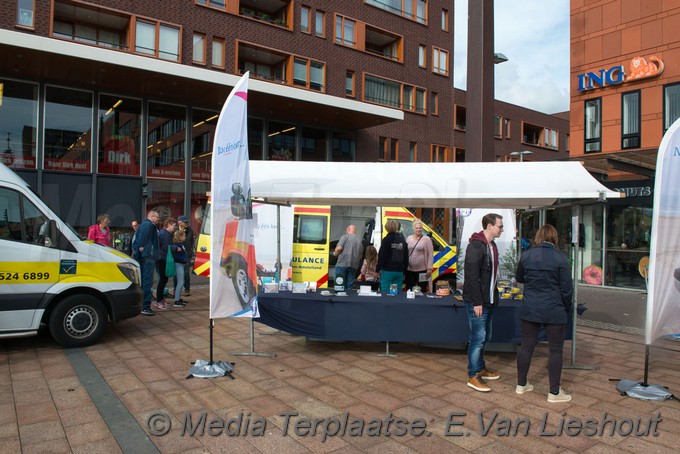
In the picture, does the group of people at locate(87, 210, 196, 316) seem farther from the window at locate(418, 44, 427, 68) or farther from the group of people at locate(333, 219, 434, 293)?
the window at locate(418, 44, 427, 68)

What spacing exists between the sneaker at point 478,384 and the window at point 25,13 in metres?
16.6

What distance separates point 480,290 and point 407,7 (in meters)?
24.8

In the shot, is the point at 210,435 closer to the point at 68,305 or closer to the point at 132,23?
the point at 68,305

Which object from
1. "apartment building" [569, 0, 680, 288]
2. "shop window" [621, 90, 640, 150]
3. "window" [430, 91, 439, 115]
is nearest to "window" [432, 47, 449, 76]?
"window" [430, 91, 439, 115]

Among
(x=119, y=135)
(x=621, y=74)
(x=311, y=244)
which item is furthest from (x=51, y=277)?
(x=621, y=74)

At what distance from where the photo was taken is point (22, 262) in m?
6.05

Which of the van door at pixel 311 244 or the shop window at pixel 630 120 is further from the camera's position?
the shop window at pixel 630 120

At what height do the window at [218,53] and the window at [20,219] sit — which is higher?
the window at [218,53]

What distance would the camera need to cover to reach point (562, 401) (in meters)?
4.77

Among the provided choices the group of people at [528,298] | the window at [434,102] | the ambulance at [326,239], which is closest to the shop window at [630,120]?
the ambulance at [326,239]

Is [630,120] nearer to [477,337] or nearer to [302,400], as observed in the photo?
[477,337]

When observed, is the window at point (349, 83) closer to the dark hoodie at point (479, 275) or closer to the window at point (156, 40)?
the window at point (156, 40)

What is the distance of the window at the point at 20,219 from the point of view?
236 inches

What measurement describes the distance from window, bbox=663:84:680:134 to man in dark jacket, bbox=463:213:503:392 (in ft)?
36.4
